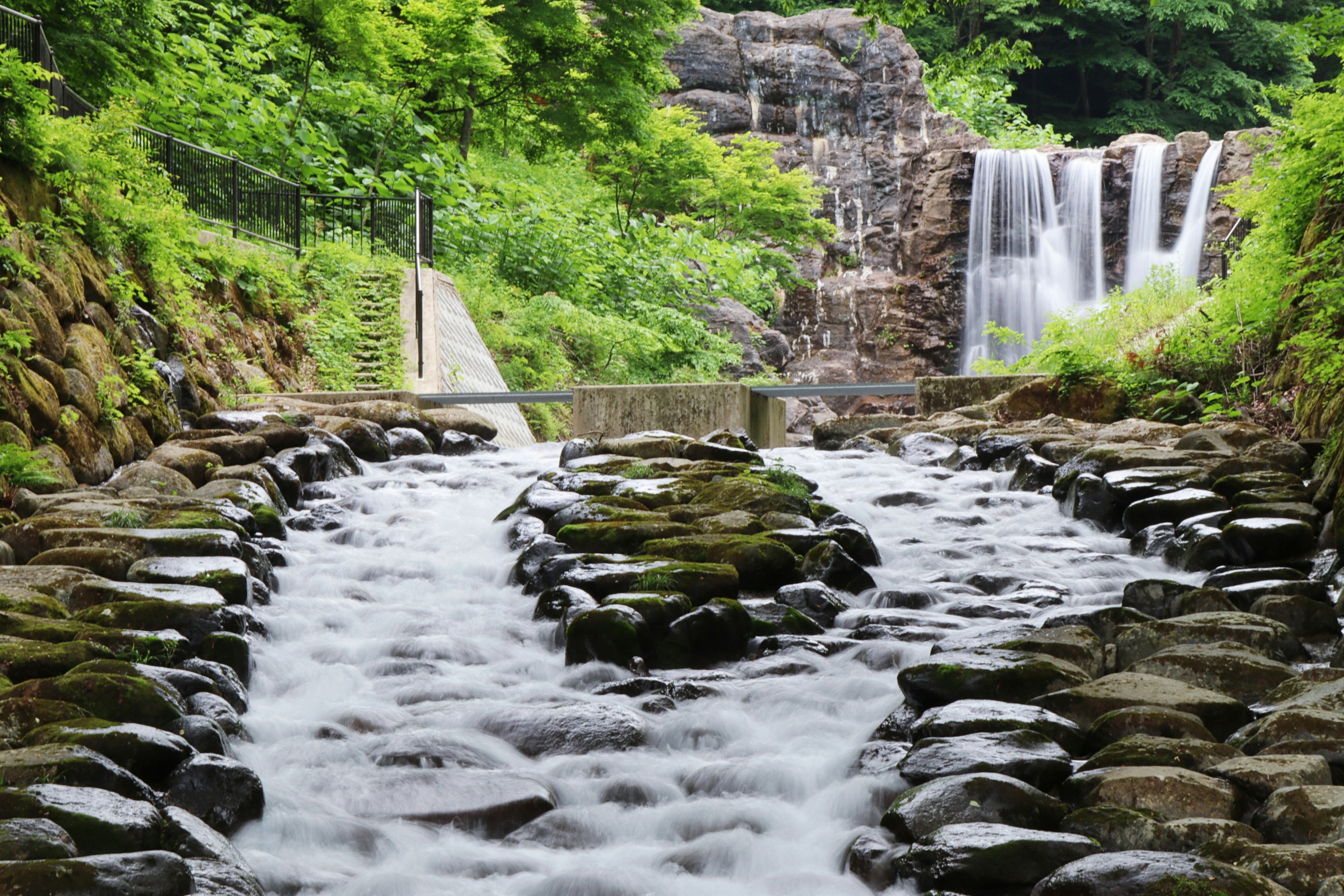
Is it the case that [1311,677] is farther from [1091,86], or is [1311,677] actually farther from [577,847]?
[1091,86]

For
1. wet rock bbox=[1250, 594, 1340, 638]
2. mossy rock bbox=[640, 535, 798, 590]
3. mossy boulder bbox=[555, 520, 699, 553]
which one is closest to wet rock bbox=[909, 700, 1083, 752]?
wet rock bbox=[1250, 594, 1340, 638]

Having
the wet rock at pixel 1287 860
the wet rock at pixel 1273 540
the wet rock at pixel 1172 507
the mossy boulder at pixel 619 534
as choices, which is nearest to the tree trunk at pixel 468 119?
the mossy boulder at pixel 619 534

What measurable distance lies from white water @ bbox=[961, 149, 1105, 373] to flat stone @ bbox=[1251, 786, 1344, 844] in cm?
2175

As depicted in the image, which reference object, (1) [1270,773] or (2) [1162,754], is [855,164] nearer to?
(2) [1162,754]

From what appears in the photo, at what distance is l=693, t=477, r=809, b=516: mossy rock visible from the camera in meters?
7.62

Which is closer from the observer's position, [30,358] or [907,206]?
[30,358]

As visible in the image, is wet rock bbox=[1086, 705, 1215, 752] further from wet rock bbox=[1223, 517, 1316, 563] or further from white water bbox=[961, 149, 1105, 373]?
white water bbox=[961, 149, 1105, 373]

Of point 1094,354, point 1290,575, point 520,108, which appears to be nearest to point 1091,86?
point 520,108

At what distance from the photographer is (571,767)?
465 centimetres

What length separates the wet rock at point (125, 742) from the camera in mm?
3750

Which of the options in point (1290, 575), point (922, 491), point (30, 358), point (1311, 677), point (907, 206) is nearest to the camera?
point (1311, 677)

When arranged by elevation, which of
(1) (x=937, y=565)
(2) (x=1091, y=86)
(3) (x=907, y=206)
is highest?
(2) (x=1091, y=86)

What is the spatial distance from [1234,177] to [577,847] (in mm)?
23529

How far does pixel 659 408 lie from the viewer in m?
11.6
